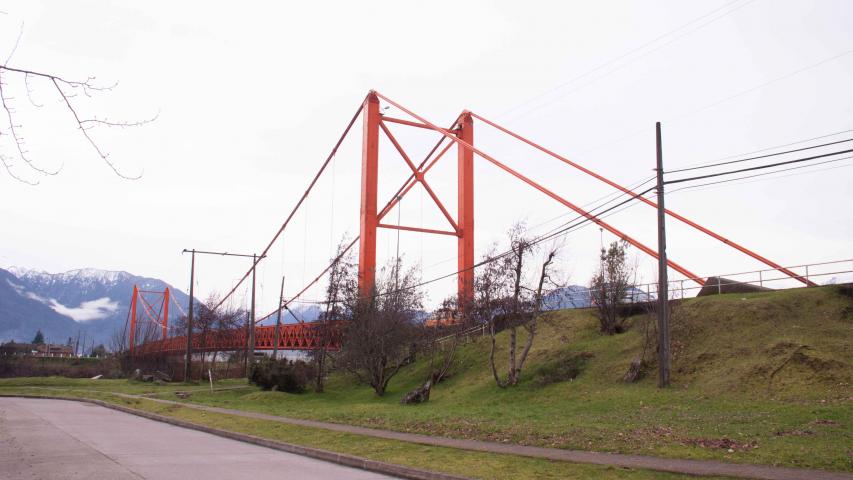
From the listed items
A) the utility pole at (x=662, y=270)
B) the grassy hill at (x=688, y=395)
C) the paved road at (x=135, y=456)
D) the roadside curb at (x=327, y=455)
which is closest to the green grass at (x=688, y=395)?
the grassy hill at (x=688, y=395)

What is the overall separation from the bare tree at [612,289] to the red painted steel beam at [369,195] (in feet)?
41.5

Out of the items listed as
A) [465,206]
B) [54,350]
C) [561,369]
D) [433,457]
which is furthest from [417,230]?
[54,350]

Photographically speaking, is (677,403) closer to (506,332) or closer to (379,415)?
(379,415)

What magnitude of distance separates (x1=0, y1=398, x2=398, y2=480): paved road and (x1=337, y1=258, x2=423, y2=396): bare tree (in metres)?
15.8

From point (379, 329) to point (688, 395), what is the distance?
58.3 ft

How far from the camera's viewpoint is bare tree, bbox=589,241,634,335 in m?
33.2

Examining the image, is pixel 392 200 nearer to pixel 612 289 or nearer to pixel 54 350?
pixel 612 289

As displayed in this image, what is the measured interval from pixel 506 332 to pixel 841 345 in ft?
63.5

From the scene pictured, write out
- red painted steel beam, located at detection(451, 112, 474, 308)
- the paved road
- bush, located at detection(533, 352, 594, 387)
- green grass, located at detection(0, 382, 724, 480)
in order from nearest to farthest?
green grass, located at detection(0, 382, 724, 480) < the paved road < bush, located at detection(533, 352, 594, 387) < red painted steel beam, located at detection(451, 112, 474, 308)

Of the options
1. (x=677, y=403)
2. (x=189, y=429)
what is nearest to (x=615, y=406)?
(x=677, y=403)

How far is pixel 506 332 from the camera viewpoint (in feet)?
132

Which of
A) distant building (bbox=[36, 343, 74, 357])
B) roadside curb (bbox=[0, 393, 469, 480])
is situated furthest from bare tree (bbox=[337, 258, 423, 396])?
distant building (bbox=[36, 343, 74, 357])

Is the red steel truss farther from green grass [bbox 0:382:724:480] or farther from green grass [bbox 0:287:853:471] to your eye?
green grass [bbox 0:382:724:480]

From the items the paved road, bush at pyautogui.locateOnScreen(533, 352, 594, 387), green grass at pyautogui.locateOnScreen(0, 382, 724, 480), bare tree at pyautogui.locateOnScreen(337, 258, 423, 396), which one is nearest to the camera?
green grass at pyautogui.locateOnScreen(0, 382, 724, 480)
